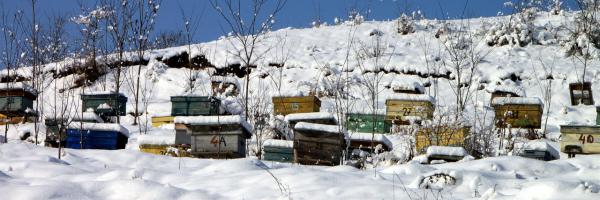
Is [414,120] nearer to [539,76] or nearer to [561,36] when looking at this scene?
[539,76]

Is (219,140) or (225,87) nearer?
(219,140)

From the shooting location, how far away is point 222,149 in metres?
11.1

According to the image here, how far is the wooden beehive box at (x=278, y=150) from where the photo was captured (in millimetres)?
11391

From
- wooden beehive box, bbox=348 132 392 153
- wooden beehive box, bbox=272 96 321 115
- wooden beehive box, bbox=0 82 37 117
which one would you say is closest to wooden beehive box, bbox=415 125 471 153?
wooden beehive box, bbox=348 132 392 153

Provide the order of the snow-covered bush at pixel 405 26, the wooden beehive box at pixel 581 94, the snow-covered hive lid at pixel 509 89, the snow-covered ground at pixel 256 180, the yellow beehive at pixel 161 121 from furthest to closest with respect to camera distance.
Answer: the snow-covered bush at pixel 405 26 < the wooden beehive box at pixel 581 94 < the snow-covered hive lid at pixel 509 89 < the yellow beehive at pixel 161 121 < the snow-covered ground at pixel 256 180

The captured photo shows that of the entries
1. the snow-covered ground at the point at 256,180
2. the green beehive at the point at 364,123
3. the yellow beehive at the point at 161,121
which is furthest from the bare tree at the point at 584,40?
the snow-covered ground at the point at 256,180

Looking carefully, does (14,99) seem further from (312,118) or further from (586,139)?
(586,139)

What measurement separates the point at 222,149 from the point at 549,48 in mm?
15572

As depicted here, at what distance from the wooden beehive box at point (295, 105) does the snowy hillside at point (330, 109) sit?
174 millimetres

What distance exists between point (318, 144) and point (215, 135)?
1474mm

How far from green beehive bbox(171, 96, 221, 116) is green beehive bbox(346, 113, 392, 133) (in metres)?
2.70

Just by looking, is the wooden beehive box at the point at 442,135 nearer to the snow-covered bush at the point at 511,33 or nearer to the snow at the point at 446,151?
the snow at the point at 446,151

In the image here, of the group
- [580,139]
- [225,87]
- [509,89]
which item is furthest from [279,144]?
[225,87]

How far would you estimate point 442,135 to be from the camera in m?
12.6
